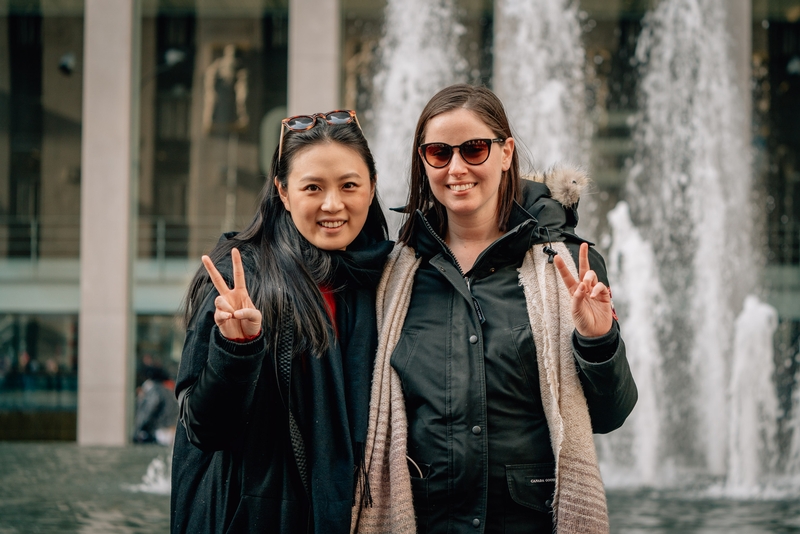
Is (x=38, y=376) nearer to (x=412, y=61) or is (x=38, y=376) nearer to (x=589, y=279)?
(x=412, y=61)

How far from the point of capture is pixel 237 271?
6.67 feet

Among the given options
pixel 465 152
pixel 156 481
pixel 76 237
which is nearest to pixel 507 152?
pixel 465 152

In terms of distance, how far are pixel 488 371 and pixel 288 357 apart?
0.48 m

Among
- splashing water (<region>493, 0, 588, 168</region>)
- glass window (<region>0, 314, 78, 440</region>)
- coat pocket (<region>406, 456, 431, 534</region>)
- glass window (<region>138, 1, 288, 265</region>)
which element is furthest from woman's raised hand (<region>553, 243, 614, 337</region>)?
glass window (<region>0, 314, 78, 440</region>)

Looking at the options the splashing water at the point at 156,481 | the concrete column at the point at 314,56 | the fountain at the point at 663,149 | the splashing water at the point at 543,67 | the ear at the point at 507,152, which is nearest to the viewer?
the ear at the point at 507,152

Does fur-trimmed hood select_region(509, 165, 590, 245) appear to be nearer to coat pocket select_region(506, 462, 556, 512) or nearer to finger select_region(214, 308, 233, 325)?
coat pocket select_region(506, 462, 556, 512)

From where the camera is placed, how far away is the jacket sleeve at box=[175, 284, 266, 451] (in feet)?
6.41

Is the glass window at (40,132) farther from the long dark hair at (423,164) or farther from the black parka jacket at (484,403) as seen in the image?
the black parka jacket at (484,403)

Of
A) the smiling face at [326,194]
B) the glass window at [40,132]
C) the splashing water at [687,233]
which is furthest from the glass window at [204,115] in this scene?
the smiling face at [326,194]

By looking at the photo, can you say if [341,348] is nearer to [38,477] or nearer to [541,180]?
[541,180]

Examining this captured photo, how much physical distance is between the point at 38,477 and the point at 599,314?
693 centimetres

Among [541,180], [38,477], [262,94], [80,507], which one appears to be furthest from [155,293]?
[541,180]

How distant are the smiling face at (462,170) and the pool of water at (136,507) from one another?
3714 millimetres

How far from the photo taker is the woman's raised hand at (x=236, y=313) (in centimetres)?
195
